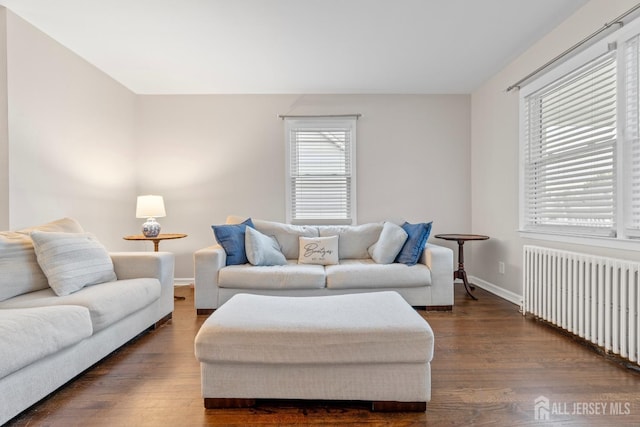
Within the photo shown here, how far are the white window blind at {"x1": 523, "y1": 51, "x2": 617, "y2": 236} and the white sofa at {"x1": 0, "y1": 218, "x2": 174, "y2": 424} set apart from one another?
339 cm

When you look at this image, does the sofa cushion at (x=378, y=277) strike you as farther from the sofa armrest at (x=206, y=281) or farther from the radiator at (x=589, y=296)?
the sofa armrest at (x=206, y=281)

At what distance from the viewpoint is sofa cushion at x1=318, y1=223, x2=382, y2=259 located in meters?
3.81

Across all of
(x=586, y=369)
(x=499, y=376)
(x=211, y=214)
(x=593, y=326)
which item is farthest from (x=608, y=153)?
(x=211, y=214)

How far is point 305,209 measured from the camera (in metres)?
4.35

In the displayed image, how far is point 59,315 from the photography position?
1729mm

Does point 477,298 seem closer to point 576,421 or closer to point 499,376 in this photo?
point 499,376

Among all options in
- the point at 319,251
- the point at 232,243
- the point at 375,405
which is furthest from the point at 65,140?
the point at 375,405

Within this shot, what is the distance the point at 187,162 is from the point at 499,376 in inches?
157

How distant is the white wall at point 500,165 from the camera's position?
301cm

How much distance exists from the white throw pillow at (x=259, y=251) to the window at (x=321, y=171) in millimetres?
901

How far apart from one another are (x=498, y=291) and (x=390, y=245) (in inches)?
55.8

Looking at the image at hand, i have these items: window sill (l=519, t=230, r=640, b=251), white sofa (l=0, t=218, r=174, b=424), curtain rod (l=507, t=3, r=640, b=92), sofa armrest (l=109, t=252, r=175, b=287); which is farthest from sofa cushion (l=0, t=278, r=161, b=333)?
curtain rod (l=507, t=3, r=640, b=92)

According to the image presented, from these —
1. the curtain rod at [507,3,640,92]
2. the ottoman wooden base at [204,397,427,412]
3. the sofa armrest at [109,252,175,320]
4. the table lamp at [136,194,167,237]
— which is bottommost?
the ottoman wooden base at [204,397,427,412]

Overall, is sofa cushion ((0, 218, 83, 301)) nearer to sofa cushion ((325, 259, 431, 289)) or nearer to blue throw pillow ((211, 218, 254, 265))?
→ blue throw pillow ((211, 218, 254, 265))
